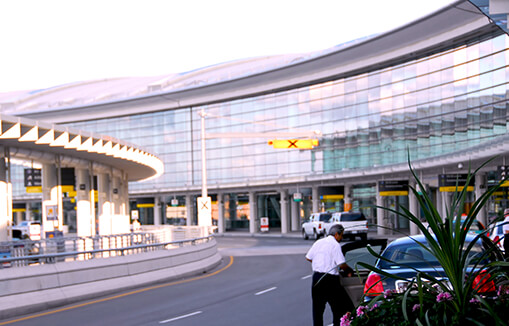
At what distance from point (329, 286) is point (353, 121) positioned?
179 feet

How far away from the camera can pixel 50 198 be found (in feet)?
118

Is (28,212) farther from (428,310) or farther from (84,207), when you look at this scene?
(428,310)

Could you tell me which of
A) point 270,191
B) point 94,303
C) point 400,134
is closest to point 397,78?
point 400,134

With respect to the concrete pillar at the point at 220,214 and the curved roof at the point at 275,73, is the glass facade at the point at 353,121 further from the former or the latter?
the concrete pillar at the point at 220,214

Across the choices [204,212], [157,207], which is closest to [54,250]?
[204,212]

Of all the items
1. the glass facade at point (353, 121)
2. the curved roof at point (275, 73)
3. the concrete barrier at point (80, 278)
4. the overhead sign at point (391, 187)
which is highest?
the curved roof at point (275, 73)

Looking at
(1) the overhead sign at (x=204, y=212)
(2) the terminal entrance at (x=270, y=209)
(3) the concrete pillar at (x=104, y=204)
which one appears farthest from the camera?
(2) the terminal entrance at (x=270, y=209)

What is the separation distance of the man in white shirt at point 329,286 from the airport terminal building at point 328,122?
24647 mm

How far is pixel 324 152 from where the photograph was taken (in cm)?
6744

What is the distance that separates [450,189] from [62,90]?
75419 mm

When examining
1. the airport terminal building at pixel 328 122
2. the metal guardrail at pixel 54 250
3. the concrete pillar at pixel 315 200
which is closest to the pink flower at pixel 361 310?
the metal guardrail at pixel 54 250

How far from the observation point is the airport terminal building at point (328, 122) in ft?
161

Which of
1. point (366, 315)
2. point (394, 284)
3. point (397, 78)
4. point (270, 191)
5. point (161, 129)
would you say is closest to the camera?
point (366, 315)

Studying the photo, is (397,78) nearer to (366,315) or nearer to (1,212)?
(1,212)
